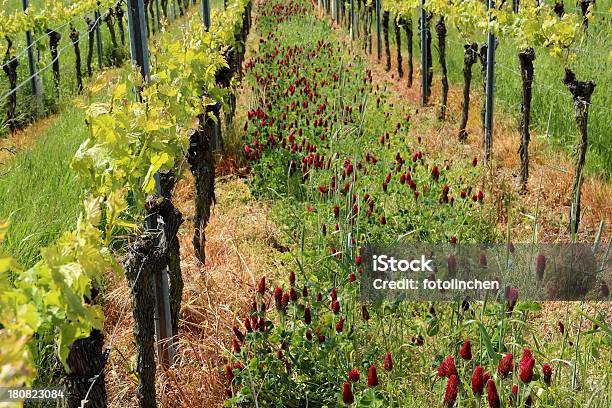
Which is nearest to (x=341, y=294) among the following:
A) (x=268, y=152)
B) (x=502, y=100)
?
(x=268, y=152)

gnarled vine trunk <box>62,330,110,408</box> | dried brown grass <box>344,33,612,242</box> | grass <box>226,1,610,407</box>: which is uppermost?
gnarled vine trunk <box>62,330,110,408</box>

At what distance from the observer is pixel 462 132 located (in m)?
7.12

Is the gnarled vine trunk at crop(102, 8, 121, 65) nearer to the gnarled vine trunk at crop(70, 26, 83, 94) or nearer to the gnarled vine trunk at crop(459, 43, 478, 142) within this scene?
the gnarled vine trunk at crop(70, 26, 83, 94)

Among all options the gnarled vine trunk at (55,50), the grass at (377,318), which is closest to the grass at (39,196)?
the grass at (377,318)

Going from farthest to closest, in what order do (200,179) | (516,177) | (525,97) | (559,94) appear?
(559,94)
(516,177)
(525,97)
(200,179)

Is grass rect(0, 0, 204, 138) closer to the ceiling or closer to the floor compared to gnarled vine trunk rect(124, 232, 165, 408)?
closer to the floor

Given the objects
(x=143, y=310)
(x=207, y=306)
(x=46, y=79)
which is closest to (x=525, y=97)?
(x=207, y=306)

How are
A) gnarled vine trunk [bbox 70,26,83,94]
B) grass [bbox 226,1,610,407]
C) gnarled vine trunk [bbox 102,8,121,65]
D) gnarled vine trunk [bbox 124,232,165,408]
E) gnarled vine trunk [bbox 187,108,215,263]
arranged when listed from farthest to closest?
gnarled vine trunk [bbox 102,8,121,65] < gnarled vine trunk [bbox 70,26,83,94] < gnarled vine trunk [bbox 187,108,215,263] < gnarled vine trunk [bbox 124,232,165,408] < grass [bbox 226,1,610,407]

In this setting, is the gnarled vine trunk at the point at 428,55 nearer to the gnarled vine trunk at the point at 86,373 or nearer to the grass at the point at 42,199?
the grass at the point at 42,199

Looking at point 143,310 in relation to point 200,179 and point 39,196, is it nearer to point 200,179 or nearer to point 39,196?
point 200,179

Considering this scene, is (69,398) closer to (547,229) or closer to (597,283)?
(597,283)

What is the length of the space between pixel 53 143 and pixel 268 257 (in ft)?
8.47

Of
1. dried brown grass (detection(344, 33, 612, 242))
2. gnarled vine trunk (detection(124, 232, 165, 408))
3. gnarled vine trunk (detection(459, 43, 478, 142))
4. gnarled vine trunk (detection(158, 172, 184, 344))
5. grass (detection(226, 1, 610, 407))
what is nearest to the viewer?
grass (detection(226, 1, 610, 407))

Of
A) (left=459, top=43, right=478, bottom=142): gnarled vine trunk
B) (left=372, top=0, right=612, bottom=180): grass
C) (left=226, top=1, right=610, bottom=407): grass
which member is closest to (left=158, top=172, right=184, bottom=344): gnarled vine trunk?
(left=226, top=1, right=610, bottom=407): grass
